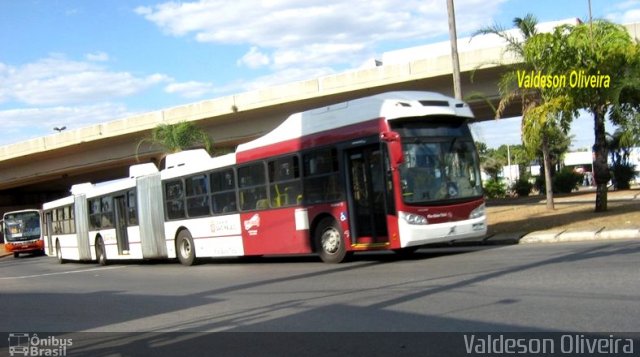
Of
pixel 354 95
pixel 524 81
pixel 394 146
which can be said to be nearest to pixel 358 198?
pixel 394 146

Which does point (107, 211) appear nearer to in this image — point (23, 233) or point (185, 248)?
point (185, 248)

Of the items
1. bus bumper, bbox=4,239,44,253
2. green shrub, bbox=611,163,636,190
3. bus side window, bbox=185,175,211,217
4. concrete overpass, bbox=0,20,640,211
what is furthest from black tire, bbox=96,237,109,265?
green shrub, bbox=611,163,636,190

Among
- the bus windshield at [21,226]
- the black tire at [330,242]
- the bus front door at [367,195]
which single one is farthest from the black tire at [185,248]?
the bus windshield at [21,226]

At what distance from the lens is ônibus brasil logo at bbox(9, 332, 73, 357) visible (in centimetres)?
807

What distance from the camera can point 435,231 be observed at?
43.8 ft

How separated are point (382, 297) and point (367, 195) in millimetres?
4526

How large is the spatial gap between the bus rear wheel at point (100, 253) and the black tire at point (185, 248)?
5902mm

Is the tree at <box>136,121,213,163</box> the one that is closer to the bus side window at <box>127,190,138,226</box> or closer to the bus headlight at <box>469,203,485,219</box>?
the bus side window at <box>127,190,138,226</box>

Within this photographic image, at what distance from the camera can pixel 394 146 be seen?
42.7 ft

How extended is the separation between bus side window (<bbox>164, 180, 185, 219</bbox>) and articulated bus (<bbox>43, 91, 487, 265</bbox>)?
97 mm

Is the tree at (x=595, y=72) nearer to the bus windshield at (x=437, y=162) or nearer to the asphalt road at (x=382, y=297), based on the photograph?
the asphalt road at (x=382, y=297)

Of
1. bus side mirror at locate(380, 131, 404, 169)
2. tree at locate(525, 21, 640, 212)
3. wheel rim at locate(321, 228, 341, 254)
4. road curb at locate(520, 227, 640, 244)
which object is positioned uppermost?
tree at locate(525, 21, 640, 212)

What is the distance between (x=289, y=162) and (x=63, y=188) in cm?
6025

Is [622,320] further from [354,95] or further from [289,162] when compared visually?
[354,95]
